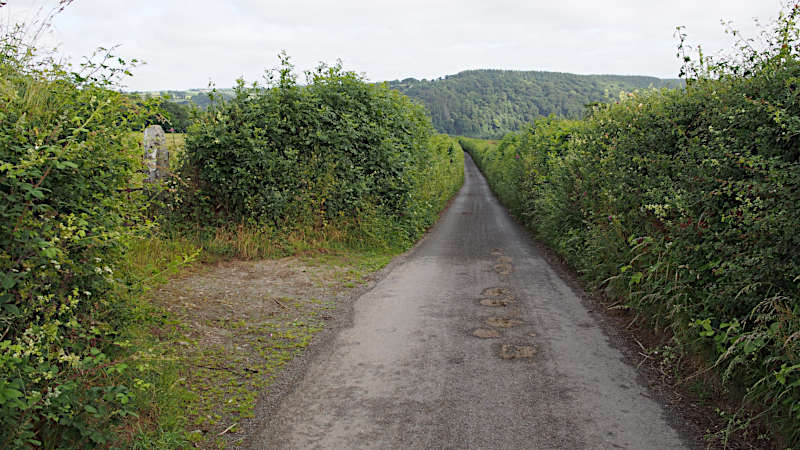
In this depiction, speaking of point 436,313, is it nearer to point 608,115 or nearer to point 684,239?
point 684,239

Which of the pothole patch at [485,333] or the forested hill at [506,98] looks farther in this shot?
the forested hill at [506,98]

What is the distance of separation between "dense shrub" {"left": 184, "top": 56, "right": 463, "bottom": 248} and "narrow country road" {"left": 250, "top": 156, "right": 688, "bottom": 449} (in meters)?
3.25

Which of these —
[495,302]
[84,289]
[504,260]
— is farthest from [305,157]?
[84,289]

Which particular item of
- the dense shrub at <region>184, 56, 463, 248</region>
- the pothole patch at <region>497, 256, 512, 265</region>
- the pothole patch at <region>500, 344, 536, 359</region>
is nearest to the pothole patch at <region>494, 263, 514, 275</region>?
the pothole patch at <region>497, 256, 512, 265</region>

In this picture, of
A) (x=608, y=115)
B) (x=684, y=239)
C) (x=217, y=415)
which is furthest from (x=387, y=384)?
(x=608, y=115)

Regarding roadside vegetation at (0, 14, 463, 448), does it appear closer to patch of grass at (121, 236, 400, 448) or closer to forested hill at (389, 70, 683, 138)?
patch of grass at (121, 236, 400, 448)

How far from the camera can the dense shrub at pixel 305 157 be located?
8820mm

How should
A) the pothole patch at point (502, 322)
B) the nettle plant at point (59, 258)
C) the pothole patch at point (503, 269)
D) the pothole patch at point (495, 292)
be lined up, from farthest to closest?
the pothole patch at point (503, 269), the pothole patch at point (495, 292), the pothole patch at point (502, 322), the nettle plant at point (59, 258)

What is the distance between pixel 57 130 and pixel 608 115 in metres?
7.48

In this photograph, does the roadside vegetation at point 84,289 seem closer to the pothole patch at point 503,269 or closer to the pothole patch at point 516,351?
the pothole patch at point 516,351

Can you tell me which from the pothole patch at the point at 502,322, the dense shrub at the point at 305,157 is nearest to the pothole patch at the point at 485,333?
the pothole patch at the point at 502,322

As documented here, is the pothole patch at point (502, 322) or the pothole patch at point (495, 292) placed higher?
the pothole patch at point (495, 292)

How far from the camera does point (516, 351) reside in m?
4.77

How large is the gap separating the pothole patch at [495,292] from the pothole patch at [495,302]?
0.20m
